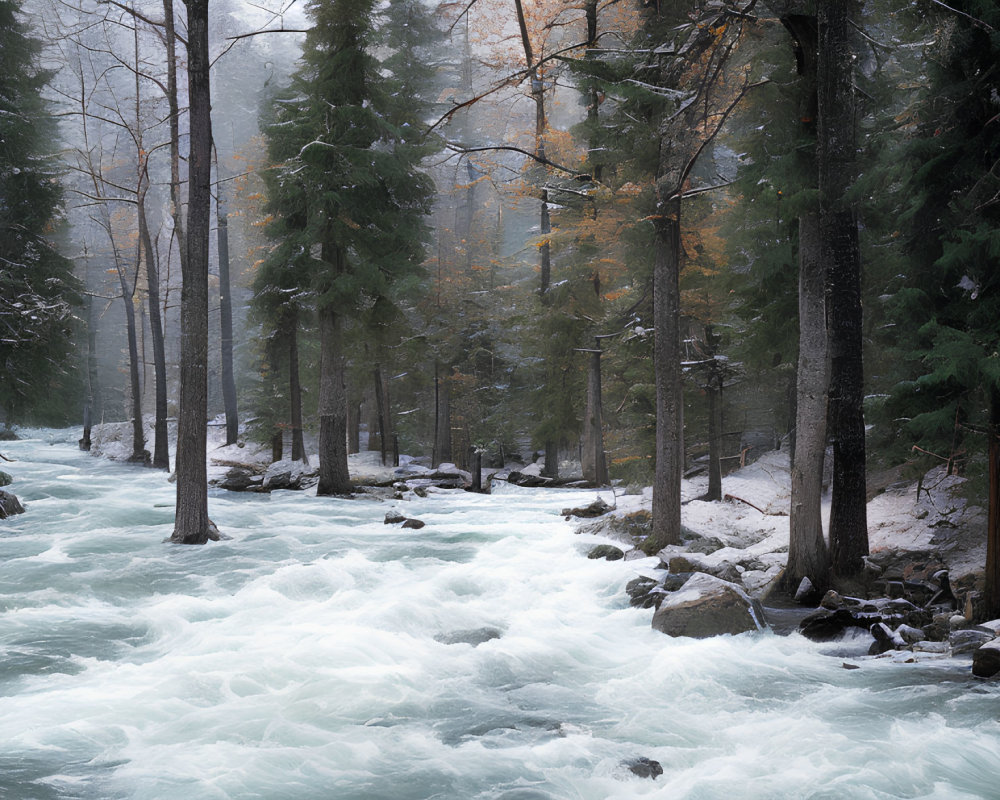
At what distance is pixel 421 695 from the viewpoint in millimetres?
6559

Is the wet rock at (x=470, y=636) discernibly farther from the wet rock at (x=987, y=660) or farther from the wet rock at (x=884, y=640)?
the wet rock at (x=987, y=660)

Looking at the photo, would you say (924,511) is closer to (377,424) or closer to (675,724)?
(675,724)

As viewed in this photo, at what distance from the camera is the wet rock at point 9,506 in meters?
14.8

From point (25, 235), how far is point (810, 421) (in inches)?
827

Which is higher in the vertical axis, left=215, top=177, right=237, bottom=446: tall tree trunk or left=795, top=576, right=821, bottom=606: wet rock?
left=215, top=177, right=237, bottom=446: tall tree trunk

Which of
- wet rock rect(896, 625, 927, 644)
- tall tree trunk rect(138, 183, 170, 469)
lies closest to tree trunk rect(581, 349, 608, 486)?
tall tree trunk rect(138, 183, 170, 469)

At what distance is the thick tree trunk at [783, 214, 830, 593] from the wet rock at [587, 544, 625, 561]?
10.4 feet

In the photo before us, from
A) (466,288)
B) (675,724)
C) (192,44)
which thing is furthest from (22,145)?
(675,724)

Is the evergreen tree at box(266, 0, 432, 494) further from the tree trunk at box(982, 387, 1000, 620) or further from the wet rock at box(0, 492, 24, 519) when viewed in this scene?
the tree trunk at box(982, 387, 1000, 620)

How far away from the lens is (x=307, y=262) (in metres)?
20.0

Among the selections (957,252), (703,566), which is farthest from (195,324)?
(957,252)

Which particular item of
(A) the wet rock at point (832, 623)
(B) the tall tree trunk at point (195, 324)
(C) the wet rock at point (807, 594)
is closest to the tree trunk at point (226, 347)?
(B) the tall tree trunk at point (195, 324)

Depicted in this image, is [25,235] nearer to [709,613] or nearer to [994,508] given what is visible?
[709,613]

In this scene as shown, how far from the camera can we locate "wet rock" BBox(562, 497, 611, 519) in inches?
654
